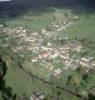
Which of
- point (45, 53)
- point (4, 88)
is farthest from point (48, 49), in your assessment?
point (4, 88)

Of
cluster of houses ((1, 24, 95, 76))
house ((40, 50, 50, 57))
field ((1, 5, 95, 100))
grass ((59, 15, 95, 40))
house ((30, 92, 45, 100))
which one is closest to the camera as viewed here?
house ((30, 92, 45, 100))

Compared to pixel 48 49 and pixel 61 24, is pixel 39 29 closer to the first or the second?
pixel 61 24

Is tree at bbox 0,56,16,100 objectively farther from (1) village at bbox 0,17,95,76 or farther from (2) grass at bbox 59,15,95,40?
(2) grass at bbox 59,15,95,40

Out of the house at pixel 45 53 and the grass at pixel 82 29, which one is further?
the grass at pixel 82 29

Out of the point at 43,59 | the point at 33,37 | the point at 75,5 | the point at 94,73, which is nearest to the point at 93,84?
the point at 94,73

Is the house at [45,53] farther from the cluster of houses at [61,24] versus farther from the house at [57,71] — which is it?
the cluster of houses at [61,24]

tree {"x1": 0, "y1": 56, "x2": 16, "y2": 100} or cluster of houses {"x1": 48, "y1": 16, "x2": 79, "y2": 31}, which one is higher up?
cluster of houses {"x1": 48, "y1": 16, "x2": 79, "y2": 31}

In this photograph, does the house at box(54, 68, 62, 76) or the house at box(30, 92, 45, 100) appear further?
the house at box(54, 68, 62, 76)

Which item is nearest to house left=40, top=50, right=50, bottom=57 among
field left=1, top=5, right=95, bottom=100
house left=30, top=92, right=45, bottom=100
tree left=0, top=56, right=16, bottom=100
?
field left=1, top=5, right=95, bottom=100

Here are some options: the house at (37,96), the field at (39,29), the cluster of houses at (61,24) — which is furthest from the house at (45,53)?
the cluster of houses at (61,24)
